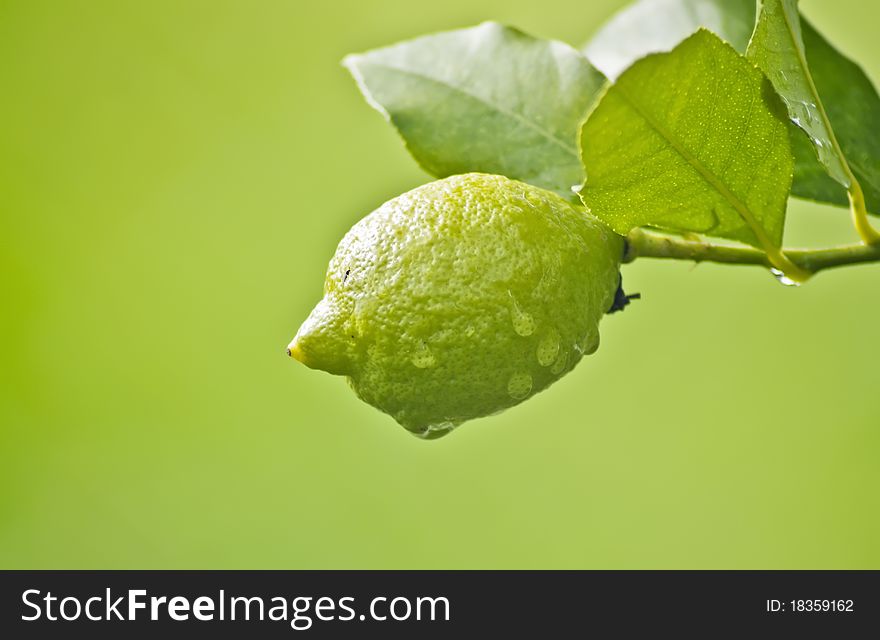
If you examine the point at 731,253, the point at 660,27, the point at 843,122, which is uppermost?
the point at 660,27

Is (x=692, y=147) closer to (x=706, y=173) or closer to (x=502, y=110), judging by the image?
(x=706, y=173)

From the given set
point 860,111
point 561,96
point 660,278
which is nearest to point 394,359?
→ point 561,96

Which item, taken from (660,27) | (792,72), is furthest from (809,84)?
(660,27)

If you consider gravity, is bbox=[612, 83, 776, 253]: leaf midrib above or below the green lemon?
above

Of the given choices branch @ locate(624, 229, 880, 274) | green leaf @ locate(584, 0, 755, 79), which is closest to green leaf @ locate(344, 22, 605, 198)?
branch @ locate(624, 229, 880, 274)

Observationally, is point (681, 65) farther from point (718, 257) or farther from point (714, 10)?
point (714, 10)

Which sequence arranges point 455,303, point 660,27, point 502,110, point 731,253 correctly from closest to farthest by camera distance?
1. point 455,303
2. point 731,253
3. point 502,110
4. point 660,27

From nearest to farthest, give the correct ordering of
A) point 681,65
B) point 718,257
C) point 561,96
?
1. point 681,65
2. point 718,257
3. point 561,96

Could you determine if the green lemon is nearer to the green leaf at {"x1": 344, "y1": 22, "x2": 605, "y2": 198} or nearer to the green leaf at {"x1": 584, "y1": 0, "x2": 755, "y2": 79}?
the green leaf at {"x1": 344, "y1": 22, "x2": 605, "y2": 198}
